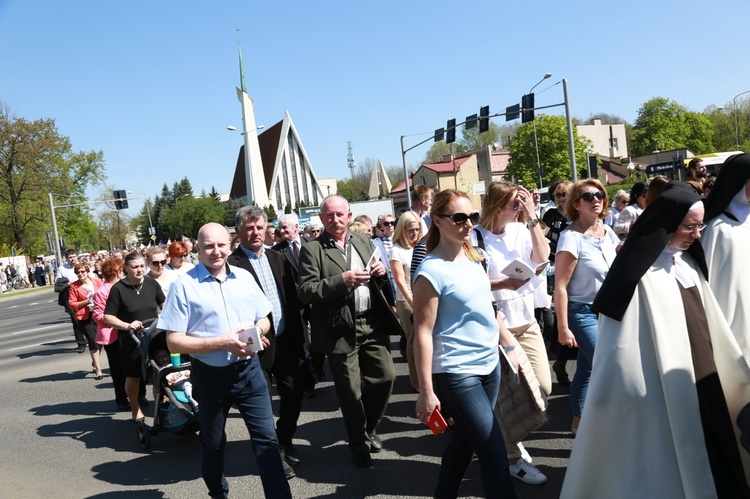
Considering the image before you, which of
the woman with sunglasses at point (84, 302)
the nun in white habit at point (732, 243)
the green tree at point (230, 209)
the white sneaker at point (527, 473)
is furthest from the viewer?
the green tree at point (230, 209)

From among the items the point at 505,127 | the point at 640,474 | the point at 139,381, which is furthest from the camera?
the point at 505,127

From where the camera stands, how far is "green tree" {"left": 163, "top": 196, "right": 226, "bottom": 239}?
92.6 metres

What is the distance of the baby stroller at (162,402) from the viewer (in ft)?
19.8

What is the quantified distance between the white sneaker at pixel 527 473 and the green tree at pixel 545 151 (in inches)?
2867

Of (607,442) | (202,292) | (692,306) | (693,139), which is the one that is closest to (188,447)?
(202,292)

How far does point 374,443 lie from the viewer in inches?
213

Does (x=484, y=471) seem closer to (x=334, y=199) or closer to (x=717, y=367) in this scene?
(x=717, y=367)

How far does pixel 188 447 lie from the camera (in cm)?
628

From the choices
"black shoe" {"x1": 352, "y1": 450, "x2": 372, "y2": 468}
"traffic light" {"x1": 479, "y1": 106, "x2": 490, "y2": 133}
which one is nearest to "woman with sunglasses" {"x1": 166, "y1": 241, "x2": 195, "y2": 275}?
"black shoe" {"x1": 352, "y1": 450, "x2": 372, "y2": 468}

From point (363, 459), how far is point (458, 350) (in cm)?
203

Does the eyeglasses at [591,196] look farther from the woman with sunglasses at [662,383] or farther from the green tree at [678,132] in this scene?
the green tree at [678,132]

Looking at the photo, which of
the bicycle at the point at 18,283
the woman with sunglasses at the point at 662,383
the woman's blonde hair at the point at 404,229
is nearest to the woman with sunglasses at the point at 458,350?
the woman with sunglasses at the point at 662,383

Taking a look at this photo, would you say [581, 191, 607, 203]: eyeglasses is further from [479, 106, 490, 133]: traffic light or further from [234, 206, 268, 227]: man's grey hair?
[479, 106, 490, 133]: traffic light

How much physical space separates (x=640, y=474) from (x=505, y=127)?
124 m
